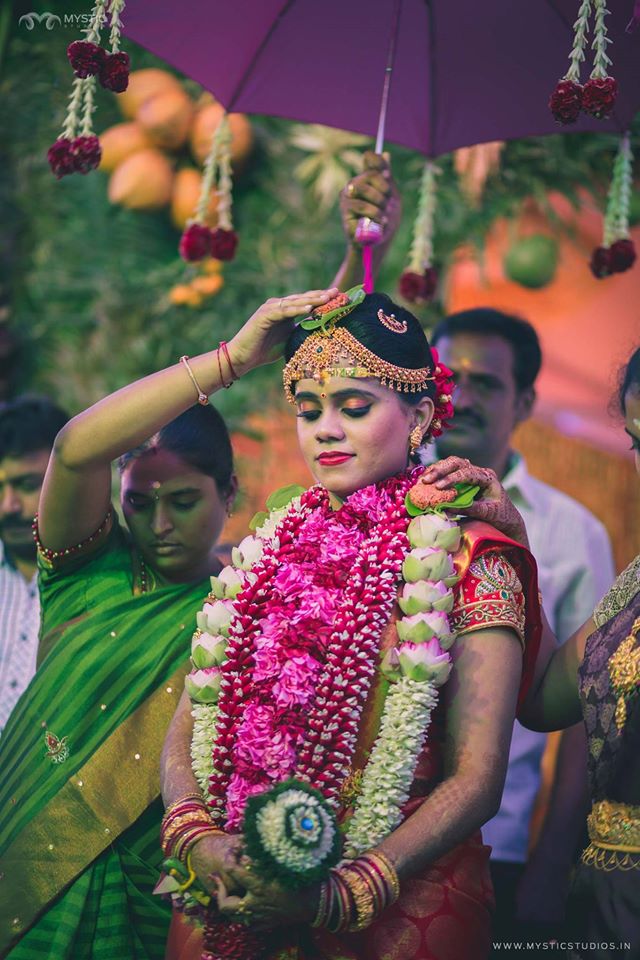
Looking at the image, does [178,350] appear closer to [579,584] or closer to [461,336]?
[461,336]

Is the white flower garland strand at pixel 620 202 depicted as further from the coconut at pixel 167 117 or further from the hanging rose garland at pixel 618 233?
the coconut at pixel 167 117

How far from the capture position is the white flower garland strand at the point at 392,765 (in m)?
2.54

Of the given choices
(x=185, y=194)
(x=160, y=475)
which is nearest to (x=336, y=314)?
(x=160, y=475)

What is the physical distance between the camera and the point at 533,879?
155 inches

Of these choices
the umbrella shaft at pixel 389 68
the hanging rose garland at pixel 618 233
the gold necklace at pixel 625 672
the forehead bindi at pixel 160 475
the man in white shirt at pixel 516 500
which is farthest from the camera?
the man in white shirt at pixel 516 500

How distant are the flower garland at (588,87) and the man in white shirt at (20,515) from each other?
2.48 metres

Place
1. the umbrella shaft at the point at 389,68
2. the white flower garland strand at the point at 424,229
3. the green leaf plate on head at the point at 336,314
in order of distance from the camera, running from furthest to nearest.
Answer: the white flower garland strand at the point at 424,229, the umbrella shaft at the point at 389,68, the green leaf plate on head at the point at 336,314

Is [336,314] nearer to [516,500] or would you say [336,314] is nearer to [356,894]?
→ [356,894]

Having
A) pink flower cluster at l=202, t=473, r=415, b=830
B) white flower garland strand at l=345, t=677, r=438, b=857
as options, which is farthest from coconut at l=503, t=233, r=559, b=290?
white flower garland strand at l=345, t=677, r=438, b=857

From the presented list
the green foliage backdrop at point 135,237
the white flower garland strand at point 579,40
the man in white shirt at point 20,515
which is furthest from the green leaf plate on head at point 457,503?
the green foliage backdrop at point 135,237

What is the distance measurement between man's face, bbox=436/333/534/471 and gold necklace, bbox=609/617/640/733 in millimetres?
1916

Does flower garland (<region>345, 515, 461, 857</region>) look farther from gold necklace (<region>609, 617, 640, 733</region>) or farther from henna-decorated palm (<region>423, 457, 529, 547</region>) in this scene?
gold necklace (<region>609, 617, 640, 733</region>)

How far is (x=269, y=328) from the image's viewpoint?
3.03 m

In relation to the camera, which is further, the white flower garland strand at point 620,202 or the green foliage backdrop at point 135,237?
the green foliage backdrop at point 135,237
